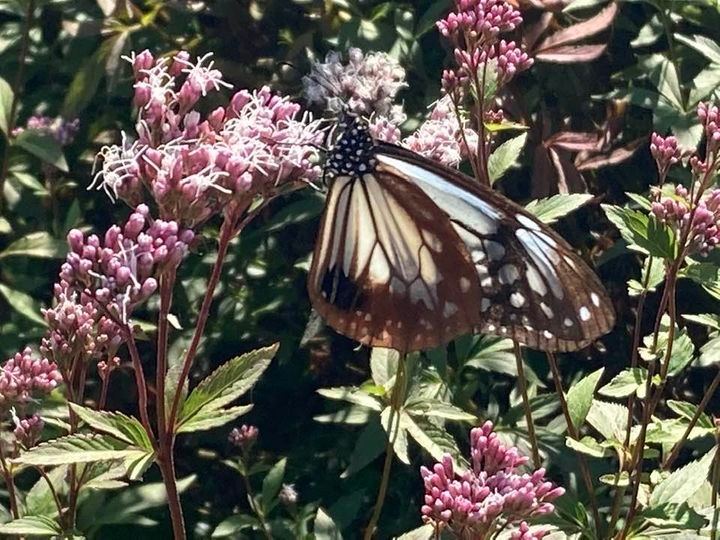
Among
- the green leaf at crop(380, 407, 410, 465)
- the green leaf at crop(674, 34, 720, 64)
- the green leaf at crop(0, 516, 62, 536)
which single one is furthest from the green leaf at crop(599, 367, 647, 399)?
the green leaf at crop(0, 516, 62, 536)

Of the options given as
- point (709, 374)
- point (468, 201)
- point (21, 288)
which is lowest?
point (709, 374)

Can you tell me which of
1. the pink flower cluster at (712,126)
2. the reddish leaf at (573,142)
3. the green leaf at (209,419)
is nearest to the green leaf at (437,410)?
the green leaf at (209,419)

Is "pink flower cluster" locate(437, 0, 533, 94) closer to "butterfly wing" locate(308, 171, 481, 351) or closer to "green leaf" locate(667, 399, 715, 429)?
"butterfly wing" locate(308, 171, 481, 351)

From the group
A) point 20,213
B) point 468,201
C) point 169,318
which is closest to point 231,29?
point 20,213

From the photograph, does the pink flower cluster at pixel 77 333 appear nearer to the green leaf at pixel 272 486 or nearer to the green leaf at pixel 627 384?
the green leaf at pixel 272 486

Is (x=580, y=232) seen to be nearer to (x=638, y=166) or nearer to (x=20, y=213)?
(x=638, y=166)

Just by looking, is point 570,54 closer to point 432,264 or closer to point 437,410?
point 432,264
